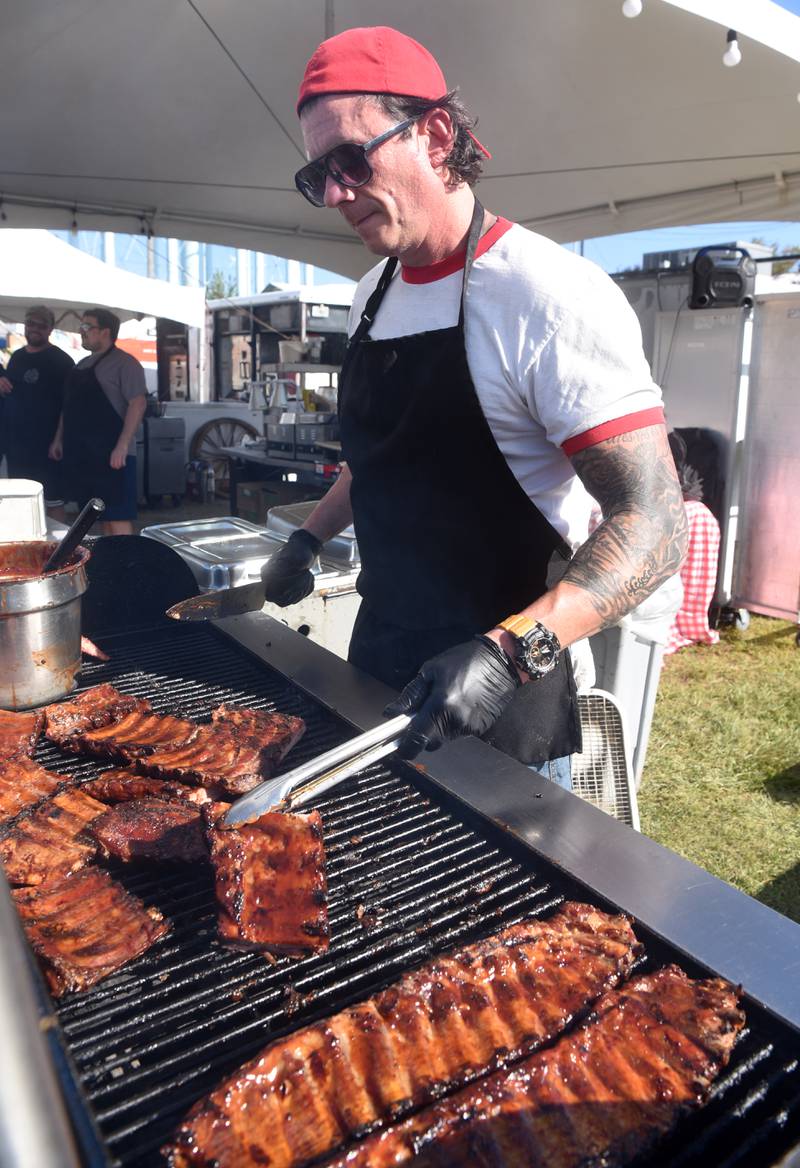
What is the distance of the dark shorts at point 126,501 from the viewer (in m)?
8.98

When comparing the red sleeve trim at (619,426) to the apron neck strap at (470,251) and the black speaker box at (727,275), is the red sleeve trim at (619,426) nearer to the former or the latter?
the apron neck strap at (470,251)

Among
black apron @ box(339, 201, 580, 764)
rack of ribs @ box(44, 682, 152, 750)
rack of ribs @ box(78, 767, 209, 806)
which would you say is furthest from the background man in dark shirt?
rack of ribs @ box(78, 767, 209, 806)

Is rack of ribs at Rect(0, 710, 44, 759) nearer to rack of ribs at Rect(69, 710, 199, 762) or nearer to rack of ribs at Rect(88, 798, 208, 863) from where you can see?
rack of ribs at Rect(69, 710, 199, 762)

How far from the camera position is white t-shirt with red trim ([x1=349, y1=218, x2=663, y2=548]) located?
80.1 inches

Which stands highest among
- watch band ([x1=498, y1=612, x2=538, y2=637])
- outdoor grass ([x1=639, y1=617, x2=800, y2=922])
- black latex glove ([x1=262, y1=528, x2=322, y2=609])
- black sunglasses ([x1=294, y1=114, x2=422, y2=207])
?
black sunglasses ([x1=294, y1=114, x2=422, y2=207])

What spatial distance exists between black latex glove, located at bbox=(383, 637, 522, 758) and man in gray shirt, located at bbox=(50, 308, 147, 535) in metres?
7.65

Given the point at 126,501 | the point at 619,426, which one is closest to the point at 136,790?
the point at 619,426

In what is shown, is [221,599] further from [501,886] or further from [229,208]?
[229,208]

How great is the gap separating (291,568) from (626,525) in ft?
4.98

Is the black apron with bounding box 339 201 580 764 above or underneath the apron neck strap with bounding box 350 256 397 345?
underneath

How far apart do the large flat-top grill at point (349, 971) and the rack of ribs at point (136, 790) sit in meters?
0.17

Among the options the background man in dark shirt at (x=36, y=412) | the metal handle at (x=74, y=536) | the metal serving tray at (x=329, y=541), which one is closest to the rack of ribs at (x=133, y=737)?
the metal handle at (x=74, y=536)

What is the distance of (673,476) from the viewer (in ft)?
6.98

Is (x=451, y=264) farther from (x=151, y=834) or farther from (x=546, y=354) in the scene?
(x=151, y=834)
